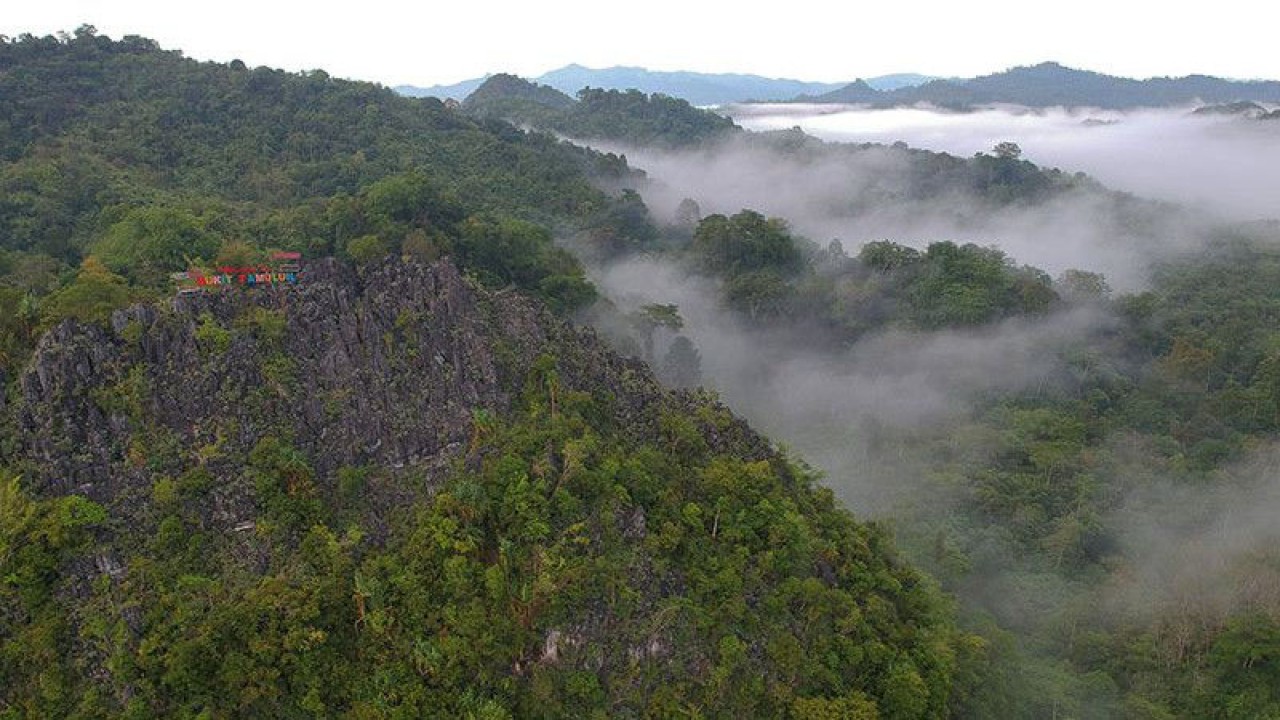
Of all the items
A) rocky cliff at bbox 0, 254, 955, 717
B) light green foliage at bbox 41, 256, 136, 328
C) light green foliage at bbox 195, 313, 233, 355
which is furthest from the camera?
light green foliage at bbox 41, 256, 136, 328

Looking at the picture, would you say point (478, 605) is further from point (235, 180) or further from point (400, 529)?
point (235, 180)

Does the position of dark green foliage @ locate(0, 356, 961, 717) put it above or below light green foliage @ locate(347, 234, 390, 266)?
below

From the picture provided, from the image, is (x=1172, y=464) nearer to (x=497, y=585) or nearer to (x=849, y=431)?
(x=849, y=431)

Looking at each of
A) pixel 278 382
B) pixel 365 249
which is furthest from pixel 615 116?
pixel 278 382

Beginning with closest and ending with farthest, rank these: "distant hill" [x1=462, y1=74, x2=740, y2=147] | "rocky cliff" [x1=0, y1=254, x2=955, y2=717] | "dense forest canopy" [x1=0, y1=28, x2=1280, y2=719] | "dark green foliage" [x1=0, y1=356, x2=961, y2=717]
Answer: "dark green foliage" [x1=0, y1=356, x2=961, y2=717]
"rocky cliff" [x1=0, y1=254, x2=955, y2=717]
"dense forest canopy" [x1=0, y1=28, x2=1280, y2=719]
"distant hill" [x1=462, y1=74, x2=740, y2=147]

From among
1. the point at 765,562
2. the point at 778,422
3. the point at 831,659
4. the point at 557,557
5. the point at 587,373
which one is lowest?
the point at 778,422

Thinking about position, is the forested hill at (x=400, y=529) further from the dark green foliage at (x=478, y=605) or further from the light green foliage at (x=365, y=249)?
the light green foliage at (x=365, y=249)

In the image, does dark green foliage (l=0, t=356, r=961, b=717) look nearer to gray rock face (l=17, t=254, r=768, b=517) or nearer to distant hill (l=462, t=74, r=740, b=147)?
gray rock face (l=17, t=254, r=768, b=517)

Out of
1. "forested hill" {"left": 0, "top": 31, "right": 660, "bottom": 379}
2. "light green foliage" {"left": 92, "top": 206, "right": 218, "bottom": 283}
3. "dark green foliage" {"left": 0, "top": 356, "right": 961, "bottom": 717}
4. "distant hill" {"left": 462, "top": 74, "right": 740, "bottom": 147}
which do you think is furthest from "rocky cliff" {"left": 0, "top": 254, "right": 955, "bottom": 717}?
"distant hill" {"left": 462, "top": 74, "right": 740, "bottom": 147}

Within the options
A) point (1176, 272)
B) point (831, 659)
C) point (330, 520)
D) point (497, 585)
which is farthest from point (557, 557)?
point (1176, 272)
